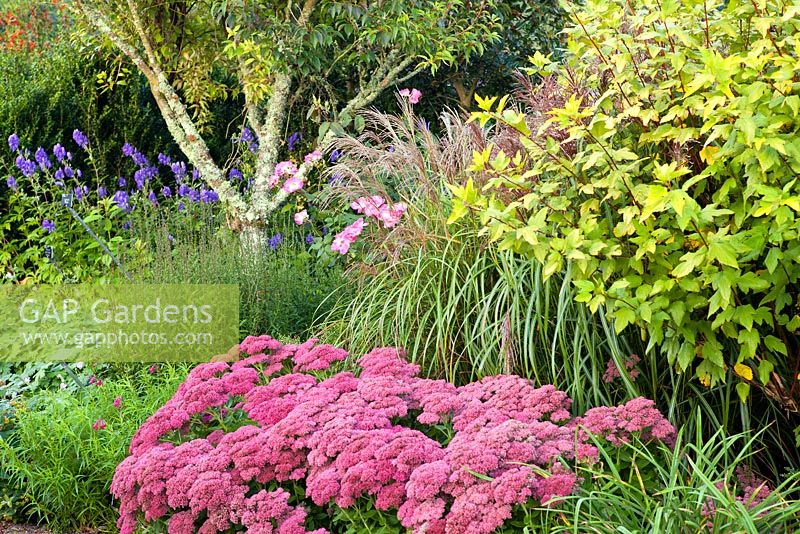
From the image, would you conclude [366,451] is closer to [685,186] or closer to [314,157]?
[685,186]

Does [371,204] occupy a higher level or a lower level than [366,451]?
higher

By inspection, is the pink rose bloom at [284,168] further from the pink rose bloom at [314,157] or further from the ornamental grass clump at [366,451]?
the ornamental grass clump at [366,451]

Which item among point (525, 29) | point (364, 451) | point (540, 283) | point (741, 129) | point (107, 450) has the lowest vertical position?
point (107, 450)

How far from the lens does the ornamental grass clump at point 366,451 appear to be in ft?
8.41

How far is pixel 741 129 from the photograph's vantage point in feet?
8.50

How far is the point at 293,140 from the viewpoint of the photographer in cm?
701

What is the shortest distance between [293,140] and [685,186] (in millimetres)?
4758

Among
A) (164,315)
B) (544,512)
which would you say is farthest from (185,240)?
(544,512)

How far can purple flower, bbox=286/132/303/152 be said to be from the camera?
6.97 metres

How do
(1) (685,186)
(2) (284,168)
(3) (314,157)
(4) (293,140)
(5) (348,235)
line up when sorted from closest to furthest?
(1) (685,186), (5) (348,235), (3) (314,157), (2) (284,168), (4) (293,140)

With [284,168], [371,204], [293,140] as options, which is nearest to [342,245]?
[371,204]

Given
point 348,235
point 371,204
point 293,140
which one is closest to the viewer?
point 371,204

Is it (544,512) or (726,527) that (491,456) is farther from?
(726,527)

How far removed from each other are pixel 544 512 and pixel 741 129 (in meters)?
1.28
